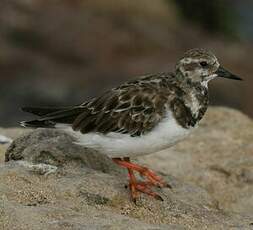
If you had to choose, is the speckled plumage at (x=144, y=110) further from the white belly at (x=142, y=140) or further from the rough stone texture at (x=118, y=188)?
the rough stone texture at (x=118, y=188)

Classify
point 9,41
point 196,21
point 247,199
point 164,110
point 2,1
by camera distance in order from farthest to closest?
point 196,21 < point 2,1 < point 9,41 < point 247,199 < point 164,110

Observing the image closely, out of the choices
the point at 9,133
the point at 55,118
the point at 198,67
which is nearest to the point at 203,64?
the point at 198,67

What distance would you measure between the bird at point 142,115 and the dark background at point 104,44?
10.9 meters

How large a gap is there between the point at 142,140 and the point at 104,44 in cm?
1915

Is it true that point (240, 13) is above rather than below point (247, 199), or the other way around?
below

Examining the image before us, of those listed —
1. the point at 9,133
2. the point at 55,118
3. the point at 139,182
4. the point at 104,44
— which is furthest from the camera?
the point at 104,44

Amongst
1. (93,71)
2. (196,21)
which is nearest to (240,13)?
(196,21)

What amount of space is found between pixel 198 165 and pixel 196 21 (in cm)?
2044

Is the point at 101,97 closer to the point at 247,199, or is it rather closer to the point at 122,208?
the point at 122,208

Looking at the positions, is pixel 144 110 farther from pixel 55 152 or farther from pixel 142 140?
pixel 55 152

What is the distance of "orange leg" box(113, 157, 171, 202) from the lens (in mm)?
9469

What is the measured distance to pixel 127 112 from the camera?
9898 mm

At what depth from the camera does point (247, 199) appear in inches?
445

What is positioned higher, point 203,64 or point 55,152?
point 203,64
